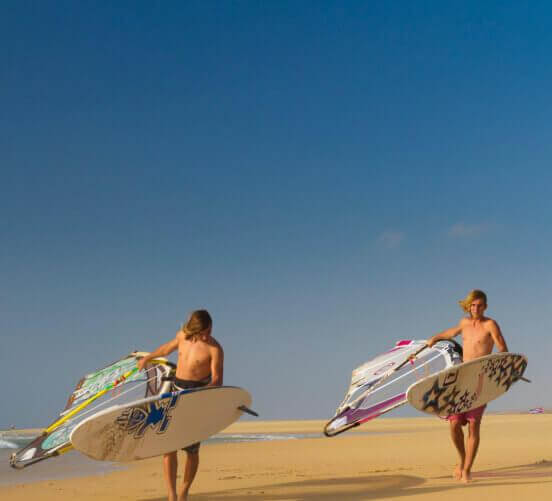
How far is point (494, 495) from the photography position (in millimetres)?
5957

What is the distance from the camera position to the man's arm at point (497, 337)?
22.4 ft

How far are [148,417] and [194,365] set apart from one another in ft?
1.86

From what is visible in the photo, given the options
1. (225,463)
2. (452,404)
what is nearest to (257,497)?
(452,404)

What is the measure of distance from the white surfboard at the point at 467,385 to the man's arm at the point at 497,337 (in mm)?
99

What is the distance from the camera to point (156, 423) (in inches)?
221

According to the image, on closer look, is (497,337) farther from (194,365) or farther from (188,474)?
(188,474)

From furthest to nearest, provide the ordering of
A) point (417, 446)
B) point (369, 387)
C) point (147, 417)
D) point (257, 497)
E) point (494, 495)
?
1. point (417, 446)
2. point (369, 387)
3. point (257, 497)
4. point (494, 495)
5. point (147, 417)

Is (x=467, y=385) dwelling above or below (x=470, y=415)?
above

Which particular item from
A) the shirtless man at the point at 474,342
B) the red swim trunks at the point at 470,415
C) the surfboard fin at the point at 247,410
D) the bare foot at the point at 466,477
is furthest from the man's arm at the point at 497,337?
the surfboard fin at the point at 247,410

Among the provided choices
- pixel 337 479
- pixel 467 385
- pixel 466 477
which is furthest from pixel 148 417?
pixel 466 477

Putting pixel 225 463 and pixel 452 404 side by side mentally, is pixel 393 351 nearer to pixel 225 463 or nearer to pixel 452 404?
pixel 452 404

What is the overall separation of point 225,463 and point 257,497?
15.5 feet

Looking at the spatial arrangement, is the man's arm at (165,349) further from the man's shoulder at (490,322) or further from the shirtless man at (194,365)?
the man's shoulder at (490,322)

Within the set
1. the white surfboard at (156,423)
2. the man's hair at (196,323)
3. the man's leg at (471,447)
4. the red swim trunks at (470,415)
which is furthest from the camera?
the red swim trunks at (470,415)
